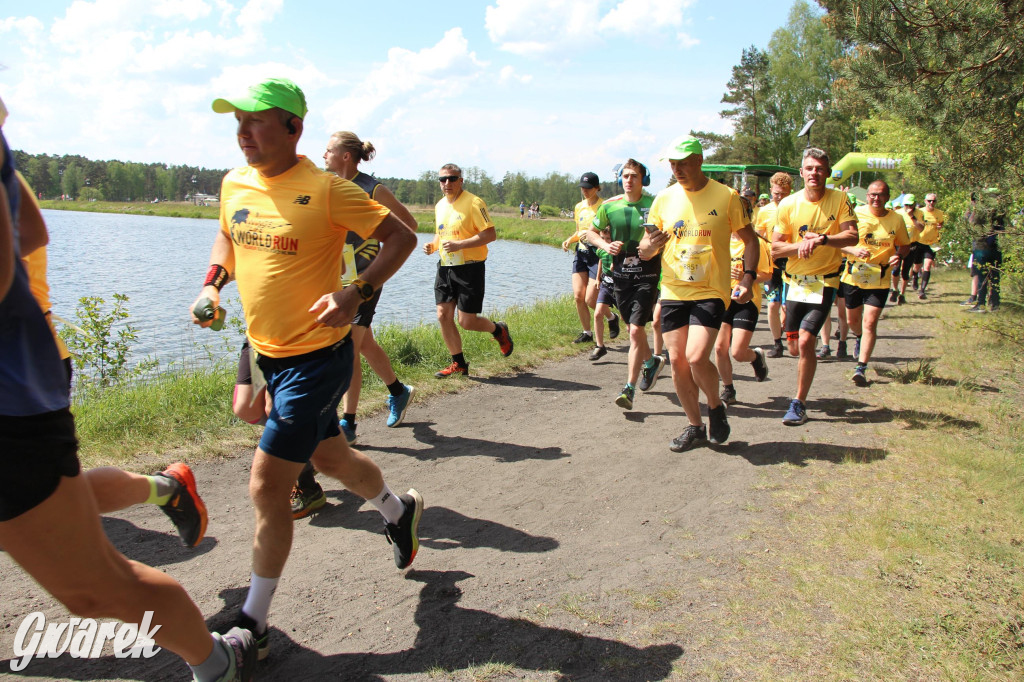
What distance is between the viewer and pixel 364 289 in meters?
2.89

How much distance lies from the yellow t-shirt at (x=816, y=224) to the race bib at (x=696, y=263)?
4.99ft

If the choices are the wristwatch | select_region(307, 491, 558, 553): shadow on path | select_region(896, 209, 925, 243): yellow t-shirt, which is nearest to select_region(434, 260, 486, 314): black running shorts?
select_region(307, 491, 558, 553): shadow on path

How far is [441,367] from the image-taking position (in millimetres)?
8344

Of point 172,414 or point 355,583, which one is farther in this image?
point 172,414

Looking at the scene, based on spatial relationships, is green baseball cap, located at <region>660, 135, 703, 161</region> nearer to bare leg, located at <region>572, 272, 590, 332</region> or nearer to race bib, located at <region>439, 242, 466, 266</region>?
race bib, located at <region>439, 242, 466, 266</region>

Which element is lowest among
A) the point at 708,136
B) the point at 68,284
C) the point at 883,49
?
the point at 68,284

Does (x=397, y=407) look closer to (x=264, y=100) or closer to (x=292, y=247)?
(x=292, y=247)

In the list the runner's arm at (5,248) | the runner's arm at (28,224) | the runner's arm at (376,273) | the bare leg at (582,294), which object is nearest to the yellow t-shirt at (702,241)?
the runner's arm at (376,273)

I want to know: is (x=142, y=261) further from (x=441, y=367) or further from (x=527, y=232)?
(x=527, y=232)

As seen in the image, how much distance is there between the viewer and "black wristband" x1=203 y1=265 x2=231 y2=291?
322cm

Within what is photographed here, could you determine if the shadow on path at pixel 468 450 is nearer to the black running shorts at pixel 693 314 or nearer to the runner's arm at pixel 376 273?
the black running shorts at pixel 693 314

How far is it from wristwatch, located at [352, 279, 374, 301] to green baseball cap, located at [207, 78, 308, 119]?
2.57 feet

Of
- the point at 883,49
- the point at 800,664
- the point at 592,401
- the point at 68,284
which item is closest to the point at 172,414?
the point at 592,401

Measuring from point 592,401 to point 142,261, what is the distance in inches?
944
